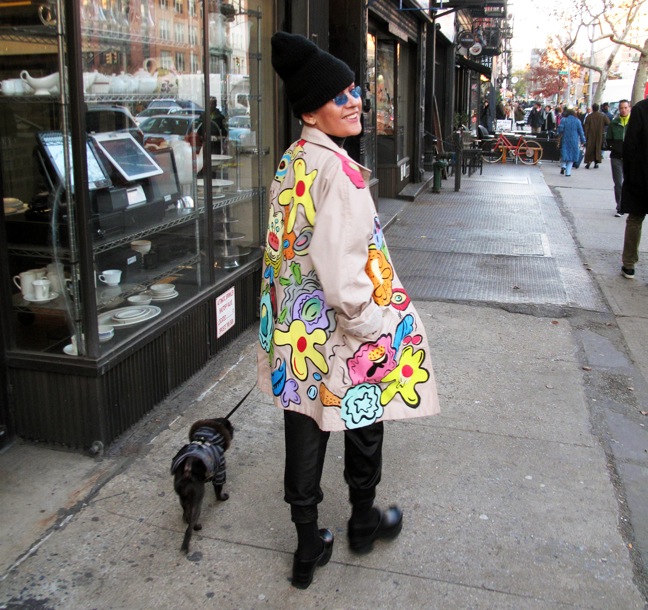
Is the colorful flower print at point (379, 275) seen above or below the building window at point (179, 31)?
below

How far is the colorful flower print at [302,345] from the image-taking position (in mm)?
2574

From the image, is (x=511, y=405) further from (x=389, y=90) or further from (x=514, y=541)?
(x=389, y=90)

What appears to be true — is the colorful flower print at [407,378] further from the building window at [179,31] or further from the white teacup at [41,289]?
the building window at [179,31]

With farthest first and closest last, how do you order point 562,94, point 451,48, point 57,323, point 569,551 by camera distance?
point 562,94, point 451,48, point 57,323, point 569,551

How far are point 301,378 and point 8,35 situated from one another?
2304mm

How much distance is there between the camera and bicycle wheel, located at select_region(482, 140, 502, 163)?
2155 centimetres

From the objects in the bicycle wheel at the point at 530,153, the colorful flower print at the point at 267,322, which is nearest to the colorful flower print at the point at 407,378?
the colorful flower print at the point at 267,322

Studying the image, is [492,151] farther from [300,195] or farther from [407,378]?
[300,195]

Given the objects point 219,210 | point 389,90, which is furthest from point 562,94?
point 219,210

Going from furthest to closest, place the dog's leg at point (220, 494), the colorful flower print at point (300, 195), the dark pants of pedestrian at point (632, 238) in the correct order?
the dark pants of pedestrian at point (632, 238) < the dog's leg at point (220, 494) < the colorful flower print at point (300, 195)

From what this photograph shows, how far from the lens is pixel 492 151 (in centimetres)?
2148

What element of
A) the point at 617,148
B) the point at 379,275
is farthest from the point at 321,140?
the point at 617,148

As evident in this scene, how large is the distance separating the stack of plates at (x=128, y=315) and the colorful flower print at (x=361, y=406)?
181 centimetres

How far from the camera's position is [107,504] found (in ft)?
10.7
